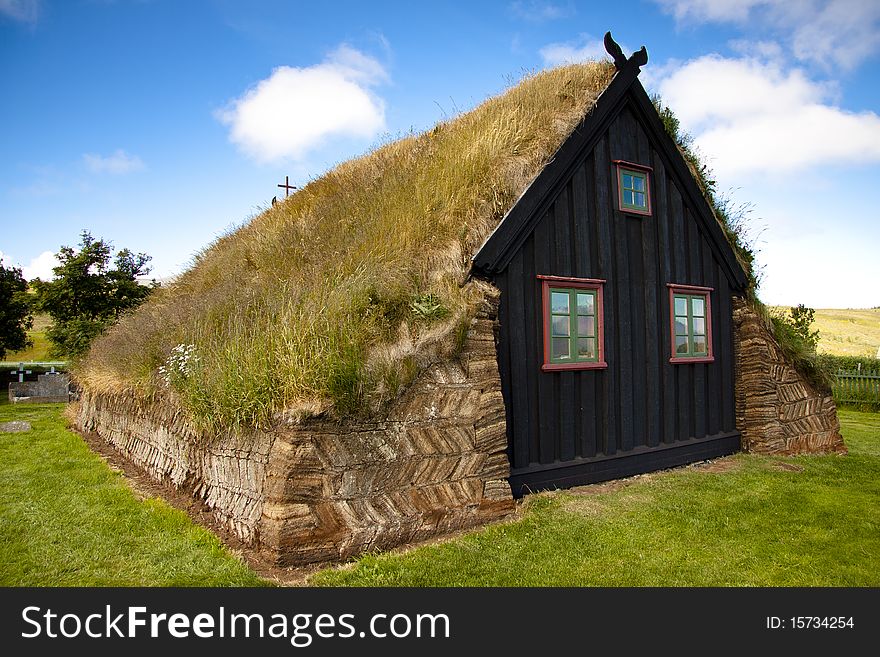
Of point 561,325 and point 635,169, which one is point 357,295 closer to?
point 561,325

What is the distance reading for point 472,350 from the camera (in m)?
6.50

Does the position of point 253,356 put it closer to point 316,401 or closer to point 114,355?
point 316,401

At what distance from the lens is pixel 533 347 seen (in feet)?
25.1

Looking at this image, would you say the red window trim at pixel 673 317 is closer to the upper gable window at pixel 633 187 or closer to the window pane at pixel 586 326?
the upper gable window at pixel 633 187

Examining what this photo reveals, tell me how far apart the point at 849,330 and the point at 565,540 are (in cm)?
5732

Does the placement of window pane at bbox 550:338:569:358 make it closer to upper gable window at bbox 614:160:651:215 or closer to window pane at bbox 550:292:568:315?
window pane at bbox 550:292:568:315

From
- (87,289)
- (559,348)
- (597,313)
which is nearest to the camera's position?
(559,348)

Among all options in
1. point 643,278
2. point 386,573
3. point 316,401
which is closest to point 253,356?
point 316,401

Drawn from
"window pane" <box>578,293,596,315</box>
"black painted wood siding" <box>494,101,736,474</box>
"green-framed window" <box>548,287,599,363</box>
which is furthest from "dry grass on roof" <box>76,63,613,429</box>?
"window pane" <box>578,293,596,315</box>

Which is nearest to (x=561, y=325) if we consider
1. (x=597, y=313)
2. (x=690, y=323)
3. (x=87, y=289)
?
(x=597, y=313)

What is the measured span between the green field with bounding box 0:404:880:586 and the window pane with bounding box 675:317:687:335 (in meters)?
2.32

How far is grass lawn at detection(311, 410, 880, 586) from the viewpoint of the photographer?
505 centimetres

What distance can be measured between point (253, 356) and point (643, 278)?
6.19 m

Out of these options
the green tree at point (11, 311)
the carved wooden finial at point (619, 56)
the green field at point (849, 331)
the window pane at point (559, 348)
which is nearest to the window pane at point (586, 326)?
the window pane at point (559, 348)
